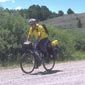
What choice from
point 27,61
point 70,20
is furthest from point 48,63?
point 70,20

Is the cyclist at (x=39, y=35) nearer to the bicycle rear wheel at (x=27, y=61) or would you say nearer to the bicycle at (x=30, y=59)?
the bicycle at (x=30, y=59)

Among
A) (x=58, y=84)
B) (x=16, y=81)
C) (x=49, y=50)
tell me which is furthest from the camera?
(x=49, y=50)

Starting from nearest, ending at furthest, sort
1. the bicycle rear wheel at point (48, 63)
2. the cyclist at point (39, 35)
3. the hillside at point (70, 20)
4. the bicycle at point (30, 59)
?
the bicycle at point (30, 59) < the cyclist at point (39, 35) < the bicycle rear wheel at point (48, 63) < the hillside at point (70, 20)

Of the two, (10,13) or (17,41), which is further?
(10,13)

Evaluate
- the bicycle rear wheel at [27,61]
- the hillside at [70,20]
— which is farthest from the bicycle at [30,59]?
the hillside at [70,20]

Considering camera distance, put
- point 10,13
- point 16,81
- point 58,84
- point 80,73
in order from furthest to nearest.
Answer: point 10,13 → point 80,73 → point 16,81 → point 58,84

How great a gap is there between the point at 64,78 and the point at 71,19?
108 ft

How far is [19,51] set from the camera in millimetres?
21234

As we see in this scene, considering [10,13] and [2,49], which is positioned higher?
[10,13]

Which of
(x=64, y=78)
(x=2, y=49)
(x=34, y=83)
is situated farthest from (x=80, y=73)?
(x=2, y=49)

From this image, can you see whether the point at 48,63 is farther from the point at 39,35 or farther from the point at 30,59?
the point at 39,35

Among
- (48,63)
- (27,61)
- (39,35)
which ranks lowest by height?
(48,63)

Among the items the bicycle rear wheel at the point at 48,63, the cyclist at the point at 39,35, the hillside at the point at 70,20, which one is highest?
the hillside at the point at 70,20

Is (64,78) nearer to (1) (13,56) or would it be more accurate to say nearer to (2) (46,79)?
(2) (46,79)
